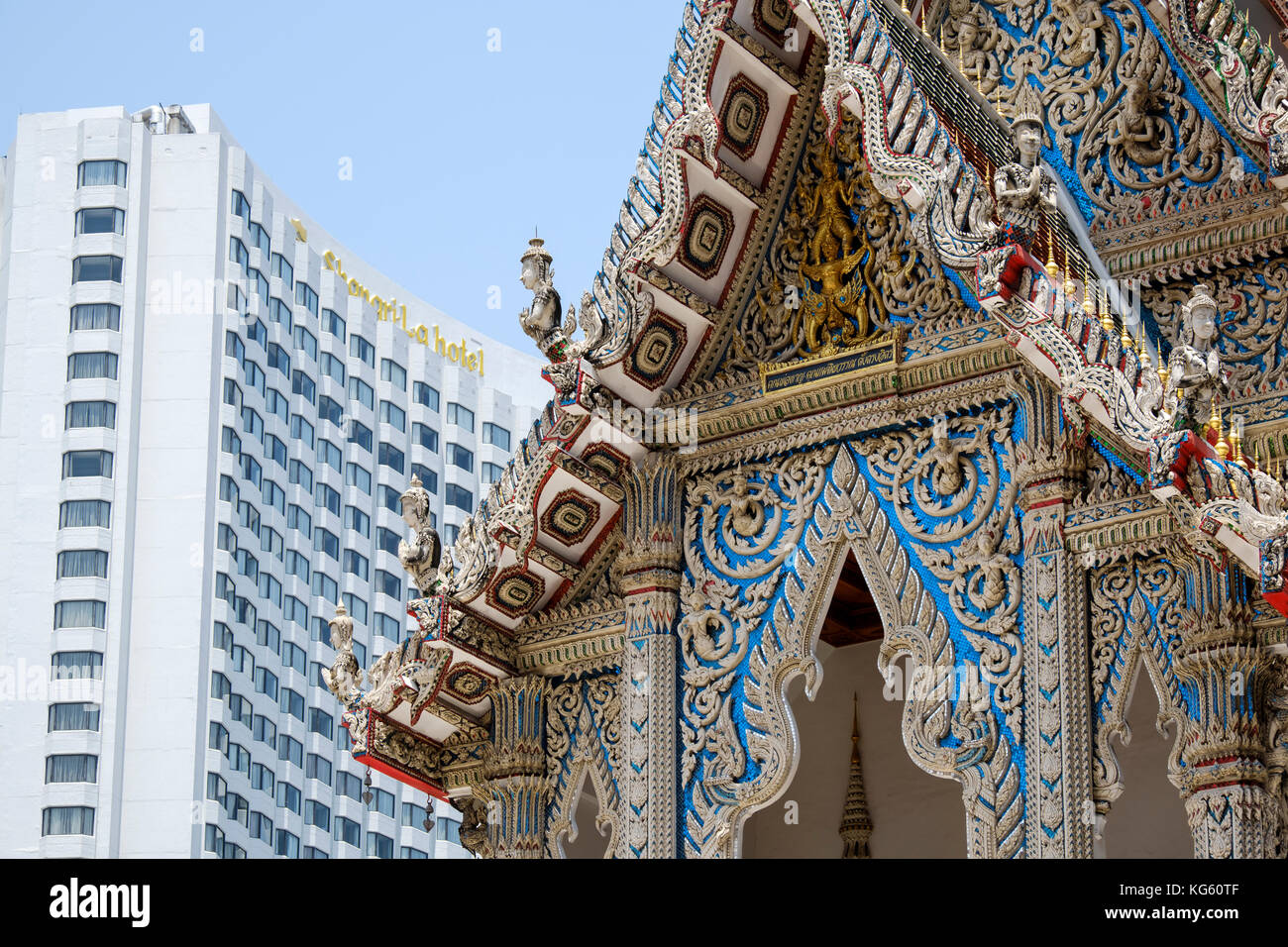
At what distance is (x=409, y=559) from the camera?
18.7 metres

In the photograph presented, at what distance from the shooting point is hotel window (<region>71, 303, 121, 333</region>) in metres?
93.8

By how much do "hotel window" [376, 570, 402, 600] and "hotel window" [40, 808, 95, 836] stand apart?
18.6 meters

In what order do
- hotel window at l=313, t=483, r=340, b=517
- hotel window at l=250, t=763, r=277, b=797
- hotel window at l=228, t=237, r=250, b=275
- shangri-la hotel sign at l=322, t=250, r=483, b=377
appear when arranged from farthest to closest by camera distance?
shangri-la hotel sign at l=322, t=250, r=483, b=377 → hotel window at l=313, t=483, r=340, b=517 → hotel window at l=228, t=237, r=250, b=275 → hotel window at l=250, t=763, r=277, b=797

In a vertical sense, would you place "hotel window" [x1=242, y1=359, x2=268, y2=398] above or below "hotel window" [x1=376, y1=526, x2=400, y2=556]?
above

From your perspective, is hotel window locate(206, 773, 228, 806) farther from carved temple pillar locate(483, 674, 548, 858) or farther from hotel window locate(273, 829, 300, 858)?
carved temple pillar locate(483, 674, 548, 858)

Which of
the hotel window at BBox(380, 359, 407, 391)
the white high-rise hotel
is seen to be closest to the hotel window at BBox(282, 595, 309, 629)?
the white high-rise hotel

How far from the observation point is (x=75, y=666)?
89.7 meters

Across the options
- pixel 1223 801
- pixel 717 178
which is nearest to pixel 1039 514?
pixel 1223 801

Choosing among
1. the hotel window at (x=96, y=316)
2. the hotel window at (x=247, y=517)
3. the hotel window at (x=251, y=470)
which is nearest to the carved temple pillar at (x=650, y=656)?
the hotel window at (x=247, y=517)

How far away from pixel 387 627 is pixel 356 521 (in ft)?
15.2

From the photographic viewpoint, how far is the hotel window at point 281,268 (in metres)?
98.8

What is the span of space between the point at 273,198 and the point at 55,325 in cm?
1135

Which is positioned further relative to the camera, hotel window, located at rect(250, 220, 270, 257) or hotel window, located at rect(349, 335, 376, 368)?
hotel window, located at rect(349, 335, 376, 368)
